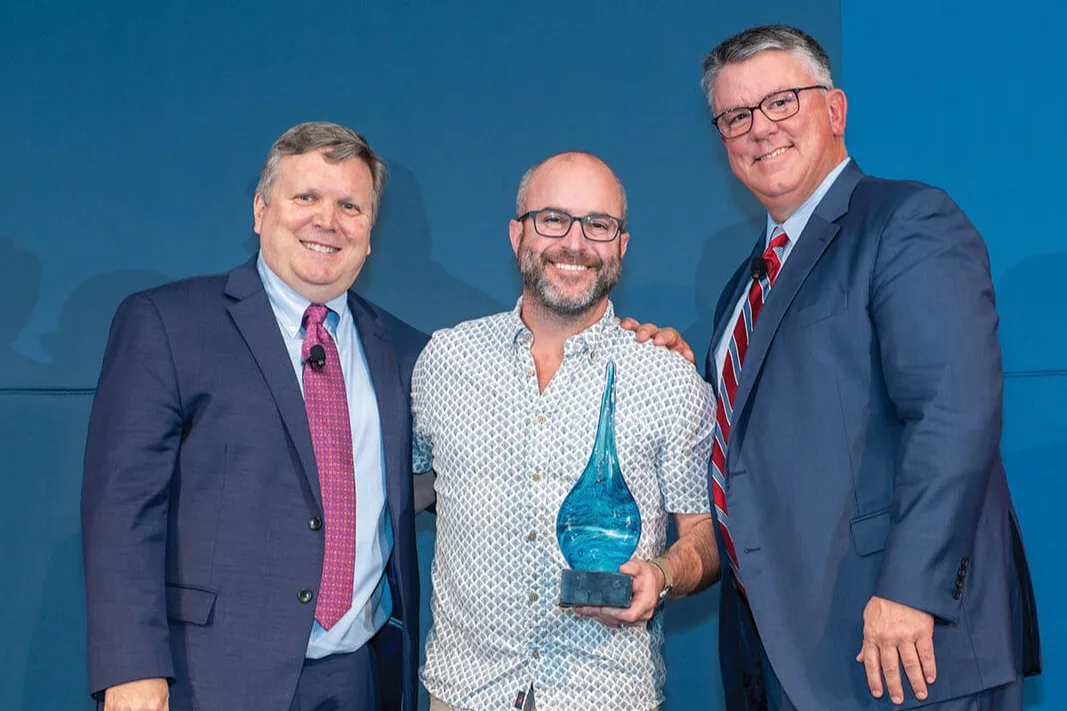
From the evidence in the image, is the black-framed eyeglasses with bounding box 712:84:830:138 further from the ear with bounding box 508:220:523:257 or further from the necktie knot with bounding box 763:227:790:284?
the ear with bounding box 508:220:523:257

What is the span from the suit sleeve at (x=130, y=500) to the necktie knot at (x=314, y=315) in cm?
29

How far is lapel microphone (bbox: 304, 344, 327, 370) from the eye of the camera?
7.09 ft

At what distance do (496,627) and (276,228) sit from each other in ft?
2.88

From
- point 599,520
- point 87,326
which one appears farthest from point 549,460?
point 87,326

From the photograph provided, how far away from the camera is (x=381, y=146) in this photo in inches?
119

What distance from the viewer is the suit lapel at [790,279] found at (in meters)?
1.94

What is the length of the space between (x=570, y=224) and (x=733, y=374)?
42 centimetres

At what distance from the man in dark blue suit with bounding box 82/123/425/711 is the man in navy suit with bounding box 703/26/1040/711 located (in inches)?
26.7

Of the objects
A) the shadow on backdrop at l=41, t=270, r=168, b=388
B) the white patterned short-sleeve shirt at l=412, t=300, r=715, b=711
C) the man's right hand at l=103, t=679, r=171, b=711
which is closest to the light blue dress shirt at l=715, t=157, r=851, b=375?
the white patterned short-sleeve shirt at l=412, t=300, r=715, b=711

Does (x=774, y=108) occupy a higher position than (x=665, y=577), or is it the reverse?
Result: (x=774, y=108)

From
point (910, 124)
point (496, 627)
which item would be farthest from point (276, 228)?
point (910, 124)

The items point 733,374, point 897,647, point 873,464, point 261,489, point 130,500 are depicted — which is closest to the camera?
point 897,647

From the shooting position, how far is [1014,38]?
2734mm

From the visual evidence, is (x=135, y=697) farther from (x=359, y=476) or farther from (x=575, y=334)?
(x=575, y=334)
